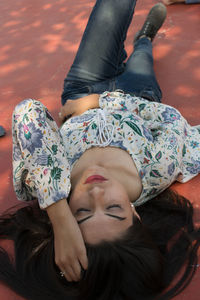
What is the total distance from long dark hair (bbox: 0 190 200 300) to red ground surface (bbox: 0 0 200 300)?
0.49 feet

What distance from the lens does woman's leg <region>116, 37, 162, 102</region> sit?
2.31 metres

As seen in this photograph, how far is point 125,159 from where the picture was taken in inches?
69.9

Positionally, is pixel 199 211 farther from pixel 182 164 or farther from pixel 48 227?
pixel 48 227

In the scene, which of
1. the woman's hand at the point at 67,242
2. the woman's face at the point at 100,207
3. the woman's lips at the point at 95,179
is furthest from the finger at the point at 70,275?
the woman's lips at the point at 95,179

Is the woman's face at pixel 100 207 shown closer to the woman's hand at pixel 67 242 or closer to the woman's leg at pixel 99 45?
the woman's hand at pixel 67 242

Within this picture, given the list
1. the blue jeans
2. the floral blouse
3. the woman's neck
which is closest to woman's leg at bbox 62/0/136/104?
the blue jeans

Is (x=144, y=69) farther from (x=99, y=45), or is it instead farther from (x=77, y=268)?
(x=77, y=268)

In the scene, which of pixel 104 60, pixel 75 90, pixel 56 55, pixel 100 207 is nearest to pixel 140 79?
pixel 104 60

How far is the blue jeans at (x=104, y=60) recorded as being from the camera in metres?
2.32

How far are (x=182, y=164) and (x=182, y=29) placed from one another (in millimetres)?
1613

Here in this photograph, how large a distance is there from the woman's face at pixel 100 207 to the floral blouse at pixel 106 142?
0.14 meters

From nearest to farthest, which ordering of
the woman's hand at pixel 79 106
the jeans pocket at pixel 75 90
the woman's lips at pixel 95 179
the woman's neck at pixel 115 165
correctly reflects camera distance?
the woman's lips at pixel 95 179
the woman's neck at pixel 115 165
the woman's hand at pixel 79 106
the jeans pocket at pixel 75 90

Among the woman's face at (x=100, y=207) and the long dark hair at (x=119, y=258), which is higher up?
the woman's face at (x=100, y=207)

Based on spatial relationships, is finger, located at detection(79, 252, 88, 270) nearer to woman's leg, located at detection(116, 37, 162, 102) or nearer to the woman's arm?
the woman's arm
